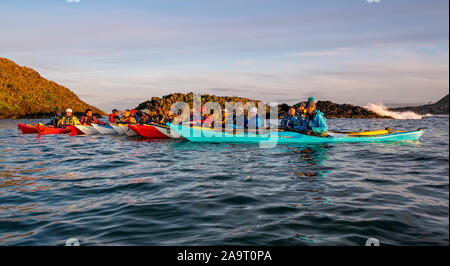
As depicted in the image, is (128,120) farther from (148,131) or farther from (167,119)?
(148,131)

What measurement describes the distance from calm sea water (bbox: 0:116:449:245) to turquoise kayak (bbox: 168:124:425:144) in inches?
139

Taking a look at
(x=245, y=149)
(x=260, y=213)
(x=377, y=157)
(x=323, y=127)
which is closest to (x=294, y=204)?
(x=260, y=213)

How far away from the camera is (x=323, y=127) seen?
15.6m

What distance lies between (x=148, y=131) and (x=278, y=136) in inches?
362

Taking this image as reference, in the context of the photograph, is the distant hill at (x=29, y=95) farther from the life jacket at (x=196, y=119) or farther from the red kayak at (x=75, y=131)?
the life jacket at (x=196, y=119)

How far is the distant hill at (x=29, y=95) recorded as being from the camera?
3211 inches

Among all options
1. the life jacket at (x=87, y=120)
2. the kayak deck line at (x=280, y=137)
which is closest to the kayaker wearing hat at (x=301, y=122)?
the kayak deck line at (x=280, y=137)

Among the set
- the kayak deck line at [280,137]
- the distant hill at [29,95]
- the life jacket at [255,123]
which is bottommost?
the kayak deck line at [280,137]

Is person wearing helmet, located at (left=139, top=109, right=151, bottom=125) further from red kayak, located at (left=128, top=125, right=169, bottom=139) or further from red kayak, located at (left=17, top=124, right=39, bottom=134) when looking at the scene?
red kayak, located at (left=17, top=124, right=39, bottom=134)

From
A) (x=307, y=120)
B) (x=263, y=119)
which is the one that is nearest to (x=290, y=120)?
(x=307, y=120)

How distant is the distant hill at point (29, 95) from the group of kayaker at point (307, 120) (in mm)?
83453
